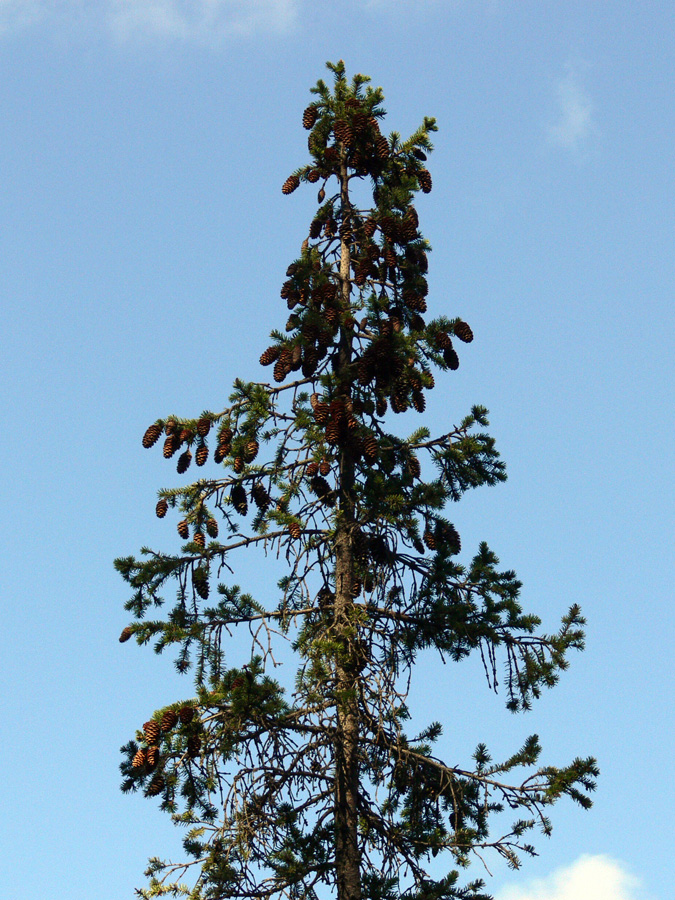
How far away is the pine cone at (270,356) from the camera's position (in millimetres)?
13172

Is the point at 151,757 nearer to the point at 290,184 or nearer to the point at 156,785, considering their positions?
the point at 156,785

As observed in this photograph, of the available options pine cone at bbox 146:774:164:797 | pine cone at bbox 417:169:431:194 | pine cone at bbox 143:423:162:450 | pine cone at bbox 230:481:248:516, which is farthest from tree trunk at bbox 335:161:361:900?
pine cone at bbox 417:169:431:194

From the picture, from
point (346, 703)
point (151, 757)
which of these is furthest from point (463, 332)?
point (151, 757)

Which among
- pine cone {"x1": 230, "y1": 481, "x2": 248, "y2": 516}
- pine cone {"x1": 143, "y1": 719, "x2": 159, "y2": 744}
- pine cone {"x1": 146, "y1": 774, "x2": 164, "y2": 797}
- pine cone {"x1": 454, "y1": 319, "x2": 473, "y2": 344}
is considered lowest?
pine cone {"x1": 146, "y1": 774, "x2": 164, "y2": 797}

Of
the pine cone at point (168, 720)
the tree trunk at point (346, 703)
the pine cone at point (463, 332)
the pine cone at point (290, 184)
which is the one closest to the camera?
the pine cone at point (168, 720)

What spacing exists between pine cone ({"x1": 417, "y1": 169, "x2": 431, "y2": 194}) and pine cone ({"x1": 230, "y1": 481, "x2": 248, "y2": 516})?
4817 mm

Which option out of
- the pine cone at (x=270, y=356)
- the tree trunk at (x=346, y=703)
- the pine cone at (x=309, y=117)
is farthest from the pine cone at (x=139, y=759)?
the pine cone at (x=309, y=117)

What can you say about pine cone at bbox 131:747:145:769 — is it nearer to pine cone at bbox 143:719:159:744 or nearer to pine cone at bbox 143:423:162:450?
pine cone at bbox 143:719:159:744

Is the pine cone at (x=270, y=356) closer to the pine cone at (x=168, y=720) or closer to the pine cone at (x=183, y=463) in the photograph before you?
the pine cone at (x=183, y=463)

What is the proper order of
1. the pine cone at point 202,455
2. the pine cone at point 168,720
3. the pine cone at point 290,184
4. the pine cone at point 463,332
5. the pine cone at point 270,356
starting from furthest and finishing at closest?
1. the pine cone at point 290,184
2. the pine cone at point 270,356
3. the pine cone at point 202,455
4. the pine cone at point 463,332
5. the pine cone at point 168,720

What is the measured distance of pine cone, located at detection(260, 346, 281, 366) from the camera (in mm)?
13172

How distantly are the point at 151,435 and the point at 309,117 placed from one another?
5036mm

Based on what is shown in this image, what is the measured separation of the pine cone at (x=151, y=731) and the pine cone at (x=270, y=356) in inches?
183

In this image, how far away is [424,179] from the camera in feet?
47.6
